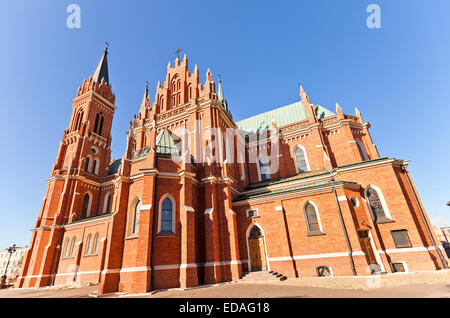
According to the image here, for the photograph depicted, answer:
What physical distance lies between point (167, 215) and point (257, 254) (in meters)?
7.99

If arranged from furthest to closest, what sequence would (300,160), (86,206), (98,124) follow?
1. (98,124)
2. (86,206)
3. (300,160)

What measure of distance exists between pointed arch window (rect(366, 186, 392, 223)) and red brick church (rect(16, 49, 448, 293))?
10 cm

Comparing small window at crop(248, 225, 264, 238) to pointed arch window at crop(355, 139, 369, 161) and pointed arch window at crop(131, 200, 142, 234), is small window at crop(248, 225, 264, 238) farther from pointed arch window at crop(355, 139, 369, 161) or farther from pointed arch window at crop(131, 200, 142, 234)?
pointed arch window at crop(355, 139, 369, 161)

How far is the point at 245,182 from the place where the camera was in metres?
25.0

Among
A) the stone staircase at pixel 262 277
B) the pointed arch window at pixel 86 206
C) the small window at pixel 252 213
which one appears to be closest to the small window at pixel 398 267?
the stone staircase at pixel 262 277

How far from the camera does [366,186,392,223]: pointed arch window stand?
1697cm

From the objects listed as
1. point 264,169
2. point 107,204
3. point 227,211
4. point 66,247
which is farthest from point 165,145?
point 66,247

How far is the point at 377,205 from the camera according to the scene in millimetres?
17469

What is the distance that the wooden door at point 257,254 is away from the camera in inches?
666

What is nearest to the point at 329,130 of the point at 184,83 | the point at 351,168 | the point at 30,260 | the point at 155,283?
the point at 351,168

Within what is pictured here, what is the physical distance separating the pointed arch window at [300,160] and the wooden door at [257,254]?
1042cm

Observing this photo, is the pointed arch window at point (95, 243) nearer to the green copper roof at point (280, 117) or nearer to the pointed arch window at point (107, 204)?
the pointed arch window at point (107, 204)

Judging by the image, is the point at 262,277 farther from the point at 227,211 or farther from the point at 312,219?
the point at 312,219
